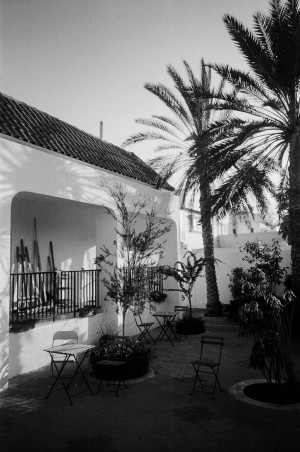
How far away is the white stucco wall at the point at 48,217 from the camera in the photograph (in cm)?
685

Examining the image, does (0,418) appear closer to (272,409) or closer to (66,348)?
(66,348)

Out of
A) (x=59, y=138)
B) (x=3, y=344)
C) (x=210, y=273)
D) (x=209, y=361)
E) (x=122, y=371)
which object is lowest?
(x=122, y=371)

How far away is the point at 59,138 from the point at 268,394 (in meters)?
8.01

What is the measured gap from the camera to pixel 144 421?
17.1 feet

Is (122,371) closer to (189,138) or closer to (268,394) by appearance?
(268,394)

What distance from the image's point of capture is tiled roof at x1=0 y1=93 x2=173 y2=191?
8297 millimetres

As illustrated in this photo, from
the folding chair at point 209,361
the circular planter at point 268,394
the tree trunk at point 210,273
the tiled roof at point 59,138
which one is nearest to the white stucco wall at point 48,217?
the tiled roof at point 59,138

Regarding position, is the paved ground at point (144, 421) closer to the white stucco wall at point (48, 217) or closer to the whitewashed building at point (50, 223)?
the white stucco wall at point (48, 217)

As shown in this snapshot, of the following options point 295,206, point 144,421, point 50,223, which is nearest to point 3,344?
point 144,421

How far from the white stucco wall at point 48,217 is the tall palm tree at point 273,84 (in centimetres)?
382

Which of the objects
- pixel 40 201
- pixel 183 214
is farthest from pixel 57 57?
pixel 183 214

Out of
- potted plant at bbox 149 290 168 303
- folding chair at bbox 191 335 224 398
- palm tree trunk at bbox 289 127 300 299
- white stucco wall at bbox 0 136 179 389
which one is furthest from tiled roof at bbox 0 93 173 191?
folding chair at bbox 191 335 224 398

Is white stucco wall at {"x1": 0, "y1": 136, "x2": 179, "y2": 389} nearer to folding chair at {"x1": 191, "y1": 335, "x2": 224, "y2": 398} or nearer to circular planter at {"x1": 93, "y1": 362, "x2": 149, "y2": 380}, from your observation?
circular planter at {"x1": 93, "y1": 362, "x2": 149, "y2": 380}

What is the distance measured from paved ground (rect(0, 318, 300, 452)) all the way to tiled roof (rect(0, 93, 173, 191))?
5.34 m
